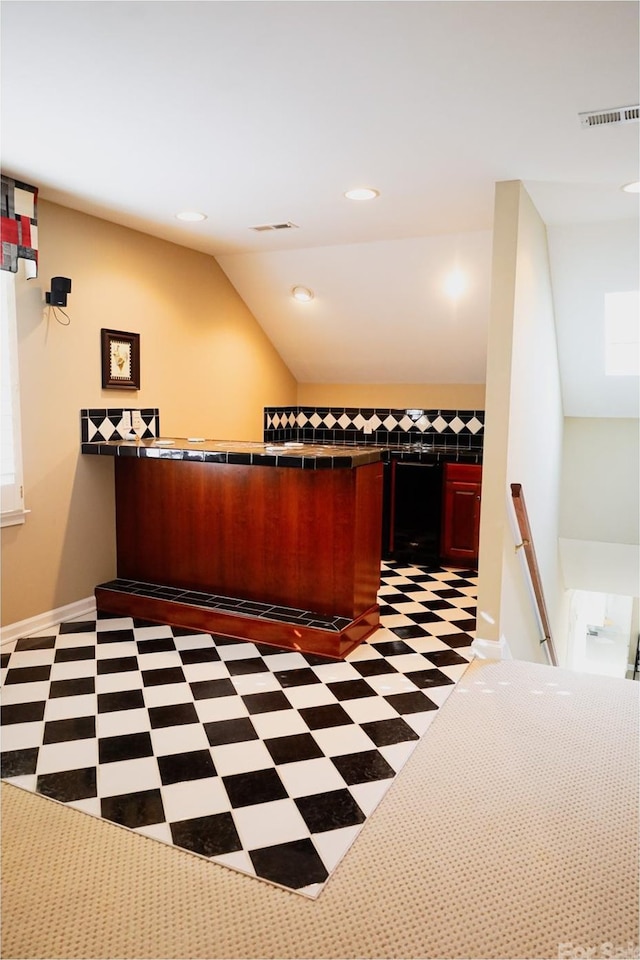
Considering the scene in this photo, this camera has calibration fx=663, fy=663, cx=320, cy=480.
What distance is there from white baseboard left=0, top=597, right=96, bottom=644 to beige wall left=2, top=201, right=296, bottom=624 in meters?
0.04

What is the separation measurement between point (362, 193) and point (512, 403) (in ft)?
4.64

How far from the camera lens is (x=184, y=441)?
4582 millimetres

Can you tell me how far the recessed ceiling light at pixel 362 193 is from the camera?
3.58 meters

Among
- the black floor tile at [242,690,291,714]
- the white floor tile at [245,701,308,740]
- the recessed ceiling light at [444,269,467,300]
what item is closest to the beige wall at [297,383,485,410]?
the recessed ceiling light at [444,269,467,300]

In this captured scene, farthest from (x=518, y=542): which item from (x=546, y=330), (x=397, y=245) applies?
(x=397, y=245)

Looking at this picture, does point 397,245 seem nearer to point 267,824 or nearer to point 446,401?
point 446,401

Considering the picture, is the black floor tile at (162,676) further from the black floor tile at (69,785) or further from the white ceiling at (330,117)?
the white ceiling at (330,117)

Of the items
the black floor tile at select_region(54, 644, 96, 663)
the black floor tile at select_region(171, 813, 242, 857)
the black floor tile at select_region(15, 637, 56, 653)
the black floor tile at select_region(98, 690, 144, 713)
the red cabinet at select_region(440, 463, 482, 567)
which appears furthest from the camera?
the red cabinet at select_region(440, 463, 482, 567)

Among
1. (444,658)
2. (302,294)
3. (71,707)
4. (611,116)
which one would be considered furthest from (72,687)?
(302,294)

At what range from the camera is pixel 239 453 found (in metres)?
3.82

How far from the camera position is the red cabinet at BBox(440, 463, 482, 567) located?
17.4 feet

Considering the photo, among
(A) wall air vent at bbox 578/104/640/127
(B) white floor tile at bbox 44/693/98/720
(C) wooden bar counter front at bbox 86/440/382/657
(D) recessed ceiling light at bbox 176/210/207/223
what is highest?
(D) recessed ceiling light at bbox 176/210/207/223

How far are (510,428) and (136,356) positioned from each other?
8.36 feet

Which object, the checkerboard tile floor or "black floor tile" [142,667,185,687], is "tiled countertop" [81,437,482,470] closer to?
the checkerboard tile floor
